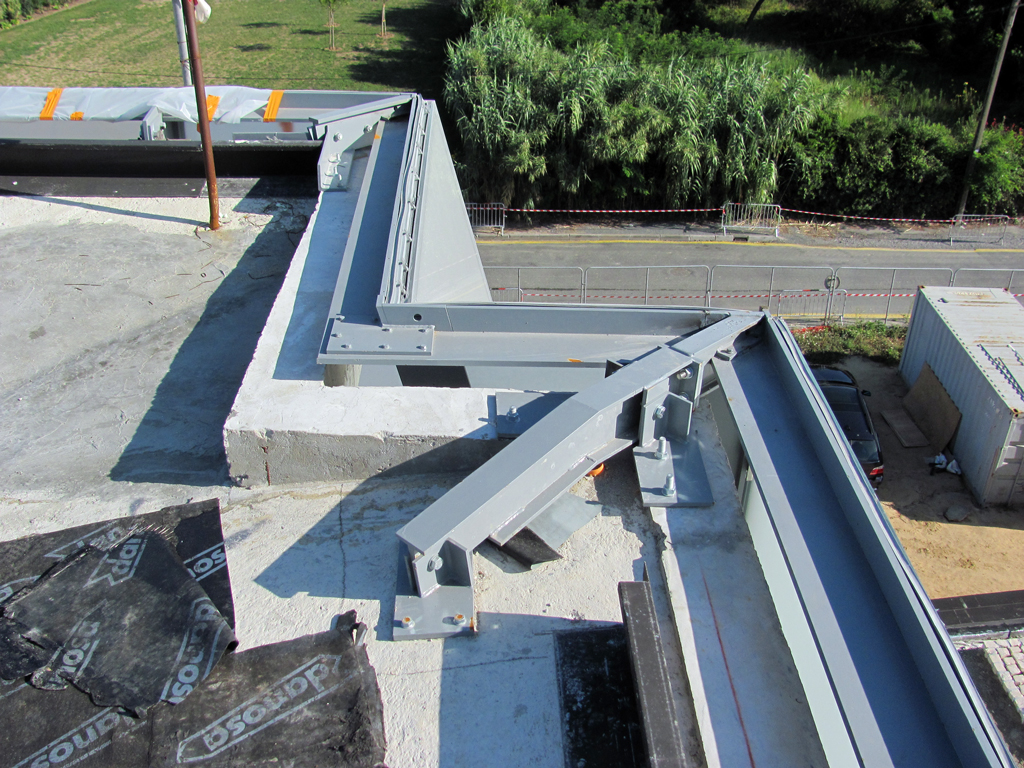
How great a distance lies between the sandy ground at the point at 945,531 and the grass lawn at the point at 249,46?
82.7ft

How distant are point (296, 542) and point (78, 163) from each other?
9344 millimetres

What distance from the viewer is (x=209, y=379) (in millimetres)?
7062

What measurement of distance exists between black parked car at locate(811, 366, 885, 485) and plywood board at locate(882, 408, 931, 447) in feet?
3.13

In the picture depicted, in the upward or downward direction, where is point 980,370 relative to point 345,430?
downward

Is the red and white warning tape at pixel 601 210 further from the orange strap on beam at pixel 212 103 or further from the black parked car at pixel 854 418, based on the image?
the orange strap on beam at pixel 212 103

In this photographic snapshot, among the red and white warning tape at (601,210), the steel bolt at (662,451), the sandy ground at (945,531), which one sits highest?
the steel bolt at (662,451)

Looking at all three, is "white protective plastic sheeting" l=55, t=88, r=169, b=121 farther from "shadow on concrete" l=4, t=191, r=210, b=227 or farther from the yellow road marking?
the yellow road marking

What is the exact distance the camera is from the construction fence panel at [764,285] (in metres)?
20.9

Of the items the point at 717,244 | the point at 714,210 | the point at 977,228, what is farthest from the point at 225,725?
the point at 977,228

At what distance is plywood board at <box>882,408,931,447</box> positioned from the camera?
16.2 meters

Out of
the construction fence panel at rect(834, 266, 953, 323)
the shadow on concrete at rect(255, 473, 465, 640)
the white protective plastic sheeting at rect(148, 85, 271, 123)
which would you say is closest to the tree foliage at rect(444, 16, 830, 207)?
the construction fence panel at rect(834, 266, 953, 323)

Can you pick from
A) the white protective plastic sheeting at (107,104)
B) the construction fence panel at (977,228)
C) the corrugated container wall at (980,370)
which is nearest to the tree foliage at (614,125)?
the construction fence panel at (977,228)

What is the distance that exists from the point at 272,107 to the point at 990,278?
67.1ft

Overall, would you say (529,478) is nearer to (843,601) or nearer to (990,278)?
(843,601)
